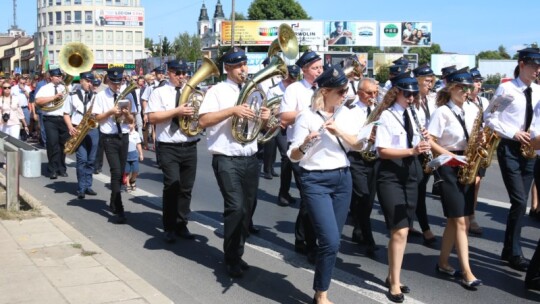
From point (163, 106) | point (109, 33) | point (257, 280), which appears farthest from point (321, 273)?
point (109, 33)

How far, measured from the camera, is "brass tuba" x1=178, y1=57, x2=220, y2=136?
6.72 metres

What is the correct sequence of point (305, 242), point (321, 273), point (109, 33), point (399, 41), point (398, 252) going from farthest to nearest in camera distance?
point (109, 33) → point (399, 41) → point (305, 242) → point (398, 252) → point (321, 273)

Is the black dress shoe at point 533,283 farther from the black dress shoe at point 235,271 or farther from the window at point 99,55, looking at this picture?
the window at point 99,55

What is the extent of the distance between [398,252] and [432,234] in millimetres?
2232

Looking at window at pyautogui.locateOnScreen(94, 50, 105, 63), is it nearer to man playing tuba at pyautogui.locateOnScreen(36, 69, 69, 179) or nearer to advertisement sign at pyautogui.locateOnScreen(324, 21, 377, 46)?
advertisement sign at pyautogui.locateOnScreen(324, 21, 377, 46)

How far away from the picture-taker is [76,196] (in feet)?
34.2

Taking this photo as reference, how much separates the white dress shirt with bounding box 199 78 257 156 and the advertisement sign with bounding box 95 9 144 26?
391 ft

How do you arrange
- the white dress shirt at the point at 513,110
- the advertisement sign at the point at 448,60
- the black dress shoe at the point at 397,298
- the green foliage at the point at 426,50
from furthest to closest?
the green foliage at the point at 426,50
the advertisement sign at the point at 448,60
the white dress shirt at the point at 513,110
the black dress shoe at the point at 397,298

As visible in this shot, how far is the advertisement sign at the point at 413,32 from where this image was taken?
8088 centimetres

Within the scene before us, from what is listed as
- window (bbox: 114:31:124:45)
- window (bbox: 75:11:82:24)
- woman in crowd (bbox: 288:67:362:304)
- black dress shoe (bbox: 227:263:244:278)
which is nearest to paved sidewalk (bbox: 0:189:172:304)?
black dress shoe (bbox: 227:263:244:278)

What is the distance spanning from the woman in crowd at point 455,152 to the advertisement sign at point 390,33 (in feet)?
256

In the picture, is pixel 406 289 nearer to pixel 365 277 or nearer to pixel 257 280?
pixel 365 277

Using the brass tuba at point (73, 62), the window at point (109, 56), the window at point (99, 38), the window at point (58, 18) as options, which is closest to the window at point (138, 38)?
the window at point (109, 56)

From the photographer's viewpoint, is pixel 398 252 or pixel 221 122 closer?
pixel 398 252
